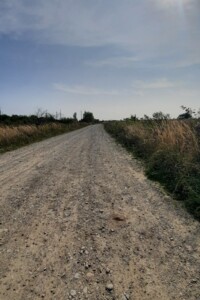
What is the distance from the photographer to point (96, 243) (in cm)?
414

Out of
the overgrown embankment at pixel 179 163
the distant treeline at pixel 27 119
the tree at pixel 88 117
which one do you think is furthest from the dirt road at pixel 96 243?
the tree at pixel 88 117

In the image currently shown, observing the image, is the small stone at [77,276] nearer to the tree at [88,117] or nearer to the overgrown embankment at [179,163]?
the overgrown embankment at [179,163]

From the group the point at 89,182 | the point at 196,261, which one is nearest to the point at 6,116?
the point at 89,182

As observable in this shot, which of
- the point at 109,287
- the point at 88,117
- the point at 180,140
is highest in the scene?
the point at 180,140

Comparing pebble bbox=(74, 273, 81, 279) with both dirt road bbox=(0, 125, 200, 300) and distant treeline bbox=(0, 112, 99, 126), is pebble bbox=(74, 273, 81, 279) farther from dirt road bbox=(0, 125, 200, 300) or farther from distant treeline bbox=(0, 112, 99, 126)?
distant treeline bbox=(0, 112, 99, 126)

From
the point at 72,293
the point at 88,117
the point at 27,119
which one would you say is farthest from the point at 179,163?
the point at 88,117

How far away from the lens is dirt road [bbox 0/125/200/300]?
318 cm

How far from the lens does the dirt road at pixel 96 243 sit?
3.18 metres

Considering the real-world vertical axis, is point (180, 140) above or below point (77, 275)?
above

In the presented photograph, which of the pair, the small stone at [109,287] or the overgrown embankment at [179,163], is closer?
the small stone at [109,287]

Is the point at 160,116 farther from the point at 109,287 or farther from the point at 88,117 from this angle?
the point at 88,117

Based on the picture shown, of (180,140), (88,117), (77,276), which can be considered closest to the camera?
(77,276)

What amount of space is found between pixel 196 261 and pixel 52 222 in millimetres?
2185

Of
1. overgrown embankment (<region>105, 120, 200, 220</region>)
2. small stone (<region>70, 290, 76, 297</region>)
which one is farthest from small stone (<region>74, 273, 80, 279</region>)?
overgrown embankment (<region>105, 120, 200, 220</region>)
